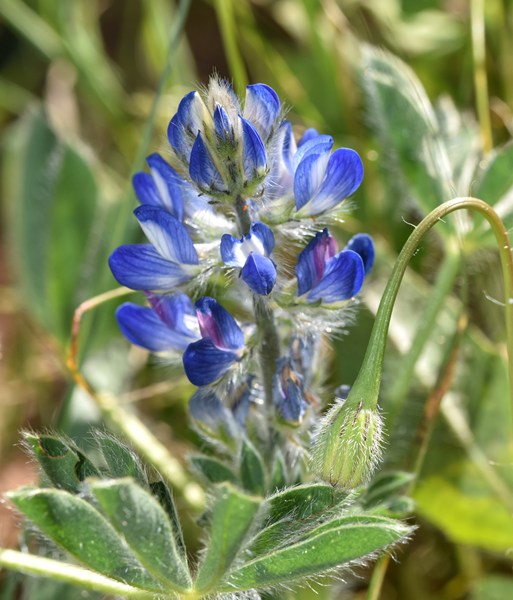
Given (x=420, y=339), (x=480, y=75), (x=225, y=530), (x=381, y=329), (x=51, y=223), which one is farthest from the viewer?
(x=51, y=223)

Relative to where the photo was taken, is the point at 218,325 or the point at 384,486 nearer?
the point at 218,325

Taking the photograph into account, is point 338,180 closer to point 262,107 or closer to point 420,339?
point 262,107

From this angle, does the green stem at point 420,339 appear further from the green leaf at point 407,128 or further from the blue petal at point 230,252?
the blue petal at point 230,252

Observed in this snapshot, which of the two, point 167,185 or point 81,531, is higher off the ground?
point 167,185

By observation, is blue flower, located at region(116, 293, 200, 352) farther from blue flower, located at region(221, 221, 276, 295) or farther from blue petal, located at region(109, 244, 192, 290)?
blue flower, located at region(221, 221, 276, 295)

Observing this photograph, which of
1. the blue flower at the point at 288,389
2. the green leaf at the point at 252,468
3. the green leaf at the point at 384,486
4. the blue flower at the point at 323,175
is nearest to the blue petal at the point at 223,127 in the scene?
the blue flower at the point at 323,175

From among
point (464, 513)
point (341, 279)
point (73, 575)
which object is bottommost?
point (73, 575)

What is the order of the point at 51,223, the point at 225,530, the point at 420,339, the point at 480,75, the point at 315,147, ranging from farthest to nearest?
the point at 51,223
the point at 480,75
the point at 420,339
the point at 315,147
the point at 225,530

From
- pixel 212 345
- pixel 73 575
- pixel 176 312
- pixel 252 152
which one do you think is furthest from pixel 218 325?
pixel 73 575
